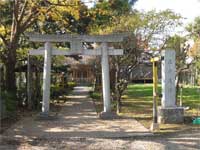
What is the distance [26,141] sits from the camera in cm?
1158

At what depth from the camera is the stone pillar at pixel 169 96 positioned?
15.0m

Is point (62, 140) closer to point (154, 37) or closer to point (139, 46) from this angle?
point (139, 46)

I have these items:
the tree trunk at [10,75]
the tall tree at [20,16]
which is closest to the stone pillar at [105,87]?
the tall tree at [20,16]

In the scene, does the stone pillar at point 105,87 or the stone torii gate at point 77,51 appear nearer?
the stone pillar at point 105,87

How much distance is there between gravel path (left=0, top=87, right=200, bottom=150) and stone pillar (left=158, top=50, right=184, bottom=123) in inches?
39.6

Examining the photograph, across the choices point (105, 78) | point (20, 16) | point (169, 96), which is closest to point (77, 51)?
point (105, 78)

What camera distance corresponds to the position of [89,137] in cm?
1203

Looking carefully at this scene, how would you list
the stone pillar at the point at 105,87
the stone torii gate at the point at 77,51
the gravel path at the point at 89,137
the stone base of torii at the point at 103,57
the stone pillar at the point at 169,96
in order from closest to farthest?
the gravel path at the point at 89,137, the stone pillar at the point at 169,96, the stone base of torii at the point at 103,57, the stone pillar at the point at 105,87, the stone torii gate at the point at 77,51

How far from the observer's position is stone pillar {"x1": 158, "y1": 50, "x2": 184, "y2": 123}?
15.0 m

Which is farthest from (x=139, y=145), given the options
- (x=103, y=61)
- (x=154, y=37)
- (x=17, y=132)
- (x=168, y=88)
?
(x=154, y=37)

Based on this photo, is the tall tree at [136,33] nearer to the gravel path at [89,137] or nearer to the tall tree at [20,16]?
the tall tree at [20,16]

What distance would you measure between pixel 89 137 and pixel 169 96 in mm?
4524

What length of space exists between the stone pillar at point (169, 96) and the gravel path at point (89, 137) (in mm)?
1005

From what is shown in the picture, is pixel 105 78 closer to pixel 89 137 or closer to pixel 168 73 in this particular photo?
pixel 168 73
